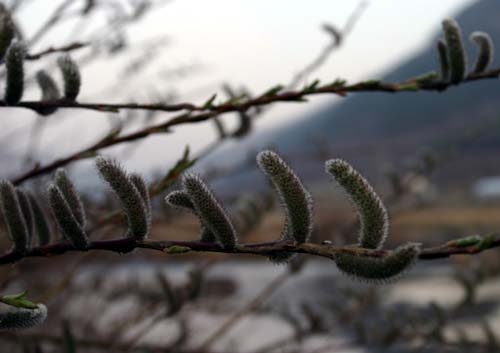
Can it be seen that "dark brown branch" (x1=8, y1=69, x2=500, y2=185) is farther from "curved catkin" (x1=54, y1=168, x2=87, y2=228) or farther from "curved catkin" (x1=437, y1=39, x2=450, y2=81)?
"curved catkin" (x1=54, y1=168, x2=87, y2=228)

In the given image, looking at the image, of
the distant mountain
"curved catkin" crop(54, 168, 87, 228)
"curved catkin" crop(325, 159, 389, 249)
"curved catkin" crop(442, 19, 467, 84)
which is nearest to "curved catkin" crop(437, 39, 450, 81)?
"curved catkin" crop(442, 19, 467, 84)

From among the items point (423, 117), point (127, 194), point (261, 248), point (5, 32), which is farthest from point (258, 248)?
point (423, 117)

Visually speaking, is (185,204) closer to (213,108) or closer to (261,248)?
(261,248)

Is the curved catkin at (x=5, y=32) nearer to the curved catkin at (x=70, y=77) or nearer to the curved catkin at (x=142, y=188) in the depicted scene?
the curved catkin at (x=70, y=77)

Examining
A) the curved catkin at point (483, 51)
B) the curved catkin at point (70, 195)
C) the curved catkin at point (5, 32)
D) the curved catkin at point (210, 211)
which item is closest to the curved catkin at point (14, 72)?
the curved catkin at point (5, 32)

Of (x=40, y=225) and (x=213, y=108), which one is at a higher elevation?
(x=213, y=108)

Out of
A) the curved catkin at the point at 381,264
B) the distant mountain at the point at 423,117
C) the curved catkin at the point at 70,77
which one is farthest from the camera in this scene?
the distant mountain at the point at 423,117

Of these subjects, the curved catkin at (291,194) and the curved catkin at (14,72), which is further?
the curved catkin at (14,72)

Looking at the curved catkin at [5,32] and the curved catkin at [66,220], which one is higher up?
the curved catkin at [5,32]
